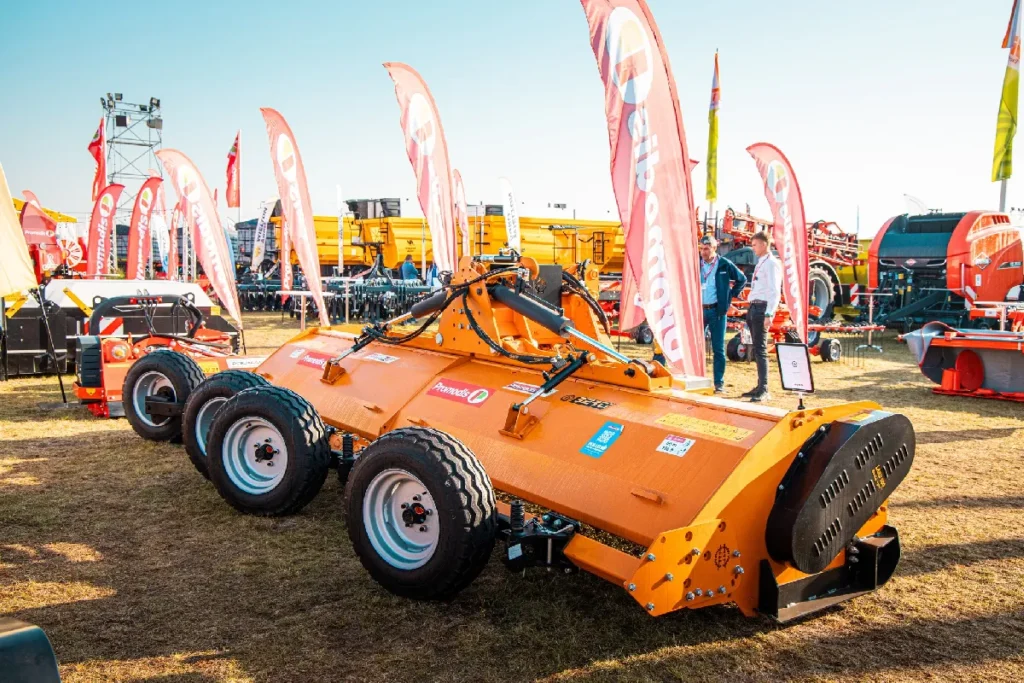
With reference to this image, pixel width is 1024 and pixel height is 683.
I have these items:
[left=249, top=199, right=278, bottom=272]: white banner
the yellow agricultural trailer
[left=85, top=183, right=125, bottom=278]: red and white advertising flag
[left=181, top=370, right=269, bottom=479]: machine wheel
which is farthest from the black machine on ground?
[left=249, top=199, right=278, bottom=272]: white banner

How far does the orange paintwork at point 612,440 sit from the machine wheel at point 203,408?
68cm

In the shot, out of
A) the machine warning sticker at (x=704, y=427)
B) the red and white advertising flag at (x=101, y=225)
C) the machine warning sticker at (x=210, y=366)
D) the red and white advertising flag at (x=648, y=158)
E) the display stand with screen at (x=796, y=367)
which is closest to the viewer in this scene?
the machine warning sticker at (x=704, y=427)

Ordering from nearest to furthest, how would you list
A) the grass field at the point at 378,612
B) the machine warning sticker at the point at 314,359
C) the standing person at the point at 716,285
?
1. the grass field at the point at 378,612
2. the machine warning sticker at the point at 314,359
3. the standing person at the point at 716,285

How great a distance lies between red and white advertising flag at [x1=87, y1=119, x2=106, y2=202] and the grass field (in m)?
17.1

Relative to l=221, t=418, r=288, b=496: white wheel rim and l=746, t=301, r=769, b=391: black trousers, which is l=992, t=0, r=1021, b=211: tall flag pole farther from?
l=221, t=418, r=288, b=496: white wheel rim

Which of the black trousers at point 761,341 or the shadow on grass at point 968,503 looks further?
the black trousers at point 761,341

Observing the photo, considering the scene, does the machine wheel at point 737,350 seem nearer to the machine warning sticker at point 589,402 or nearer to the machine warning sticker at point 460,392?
the machine warning sticker at point 460,392

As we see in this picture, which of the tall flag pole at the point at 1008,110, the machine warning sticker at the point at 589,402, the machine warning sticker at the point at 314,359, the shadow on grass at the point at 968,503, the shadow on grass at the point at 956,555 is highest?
the tall flag pole at the point at 1008,110

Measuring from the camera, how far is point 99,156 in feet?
67.9

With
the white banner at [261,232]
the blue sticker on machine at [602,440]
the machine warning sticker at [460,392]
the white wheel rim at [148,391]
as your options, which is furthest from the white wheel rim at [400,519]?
the white banner at [261,232]

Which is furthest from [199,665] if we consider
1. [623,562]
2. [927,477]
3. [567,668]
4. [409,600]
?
[927,477]

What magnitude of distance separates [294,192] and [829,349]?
28.3ft

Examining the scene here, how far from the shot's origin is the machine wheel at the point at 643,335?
14.2 m

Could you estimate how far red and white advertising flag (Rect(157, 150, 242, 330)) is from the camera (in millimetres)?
10852
